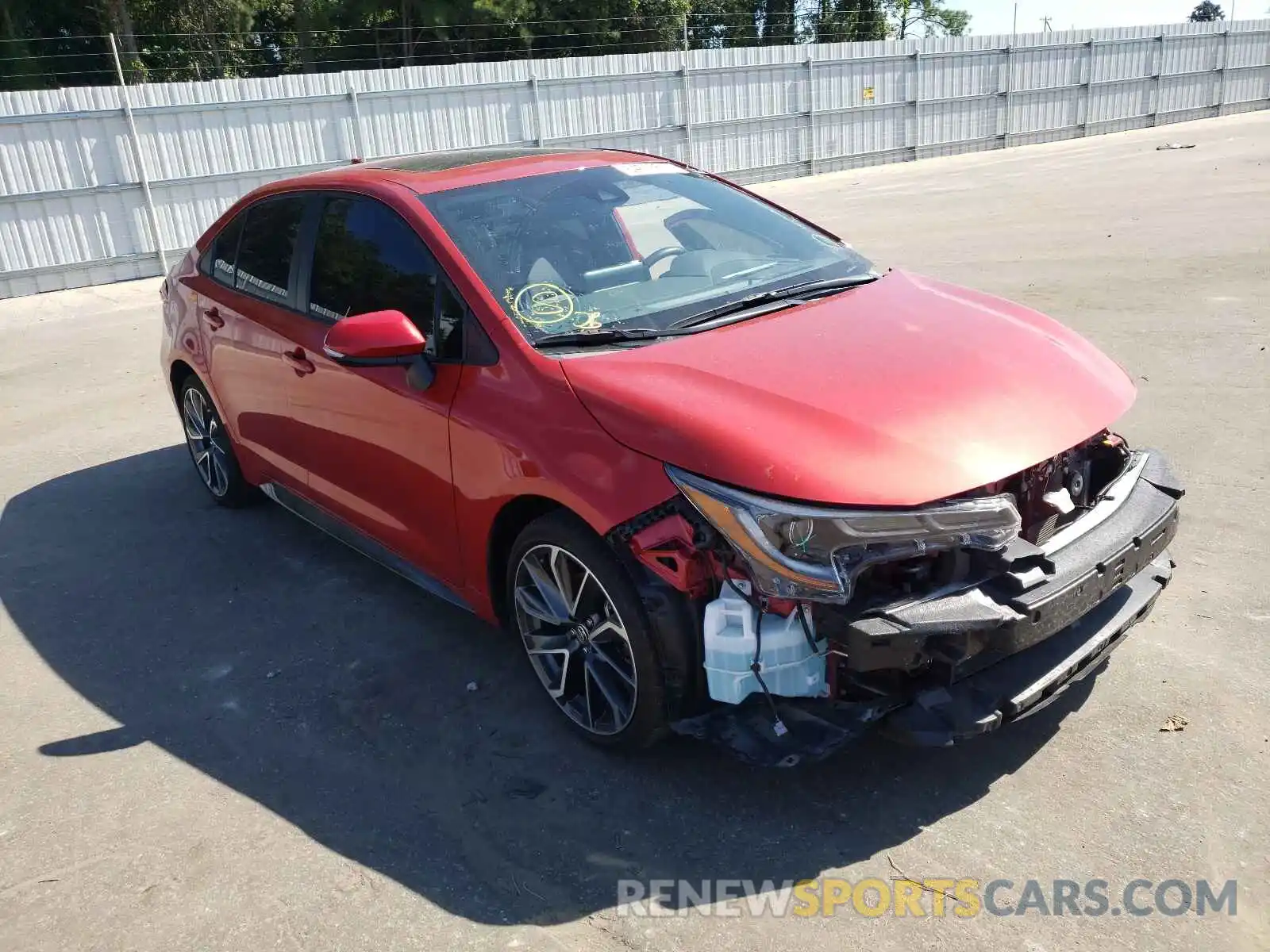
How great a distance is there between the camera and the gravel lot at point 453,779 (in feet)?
9.09

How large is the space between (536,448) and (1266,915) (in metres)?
2.23

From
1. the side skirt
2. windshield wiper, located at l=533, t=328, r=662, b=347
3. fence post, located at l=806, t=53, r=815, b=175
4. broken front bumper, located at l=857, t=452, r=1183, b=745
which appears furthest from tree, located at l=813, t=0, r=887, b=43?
broken front bumper, located at l=857, t=452, r=1183, b=745

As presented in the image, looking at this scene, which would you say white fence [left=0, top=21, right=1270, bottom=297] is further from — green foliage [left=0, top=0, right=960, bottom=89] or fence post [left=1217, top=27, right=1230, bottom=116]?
green foliage [left=0, top=0, right=960, bottom=89]

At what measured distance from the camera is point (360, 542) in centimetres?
434

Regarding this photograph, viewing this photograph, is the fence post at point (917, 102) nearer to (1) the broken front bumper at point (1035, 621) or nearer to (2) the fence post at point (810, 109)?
(2) the fence post at point (810, 109)

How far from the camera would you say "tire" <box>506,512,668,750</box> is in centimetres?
301

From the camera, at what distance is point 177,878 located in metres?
3.01

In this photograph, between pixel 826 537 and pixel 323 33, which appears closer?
pixel 826 537

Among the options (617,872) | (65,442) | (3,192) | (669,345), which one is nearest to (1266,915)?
(617,872)

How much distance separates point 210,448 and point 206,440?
3.5 inches

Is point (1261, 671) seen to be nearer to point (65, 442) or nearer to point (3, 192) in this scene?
point (65, 442)

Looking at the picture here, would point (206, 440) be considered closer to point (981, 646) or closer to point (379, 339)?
point (379, 339)

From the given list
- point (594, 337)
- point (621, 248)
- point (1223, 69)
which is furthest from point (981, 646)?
point (1223, 69)

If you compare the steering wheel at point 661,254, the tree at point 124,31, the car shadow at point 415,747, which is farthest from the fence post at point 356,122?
the tree at point 124,31
